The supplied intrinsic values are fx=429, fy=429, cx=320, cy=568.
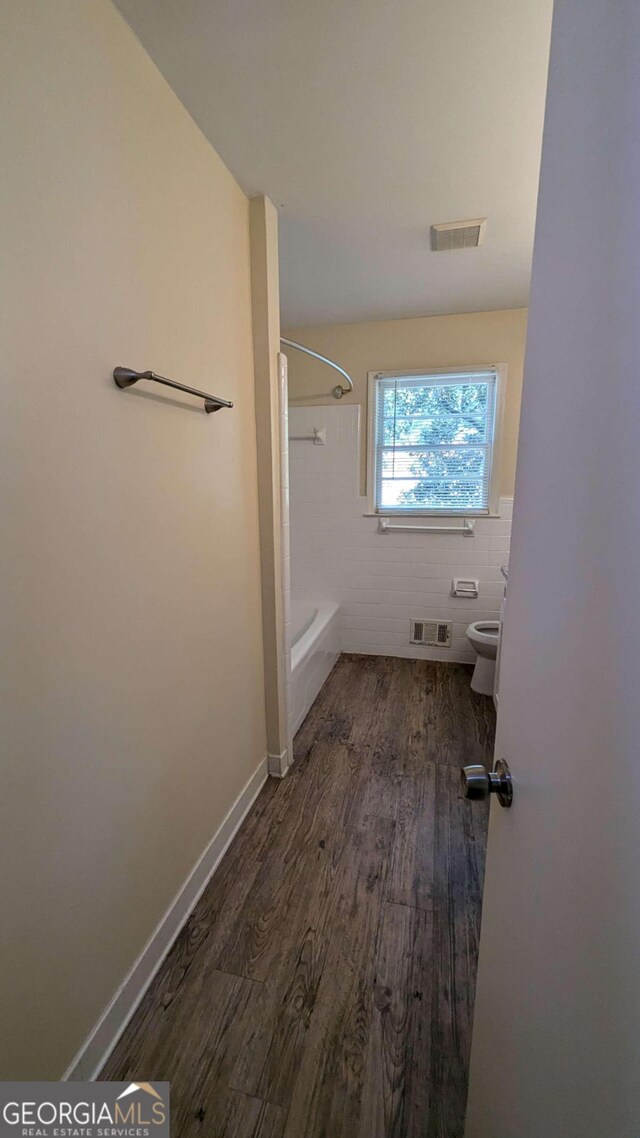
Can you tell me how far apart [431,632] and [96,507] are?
9.03 feet

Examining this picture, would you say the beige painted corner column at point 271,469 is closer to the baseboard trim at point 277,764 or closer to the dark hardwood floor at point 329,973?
the baseboard trim at point 277,764

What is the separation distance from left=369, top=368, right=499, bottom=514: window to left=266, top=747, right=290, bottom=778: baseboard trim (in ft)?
6.23

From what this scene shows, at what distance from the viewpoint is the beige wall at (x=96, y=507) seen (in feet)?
2.59

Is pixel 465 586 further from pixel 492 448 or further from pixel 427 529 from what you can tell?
pixel 492 448

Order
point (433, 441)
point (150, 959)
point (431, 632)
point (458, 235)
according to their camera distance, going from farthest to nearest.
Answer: point (431, 632)
point (433, 441)
point (458, 235)
point (150, 959)

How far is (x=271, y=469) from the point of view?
5.82 ft

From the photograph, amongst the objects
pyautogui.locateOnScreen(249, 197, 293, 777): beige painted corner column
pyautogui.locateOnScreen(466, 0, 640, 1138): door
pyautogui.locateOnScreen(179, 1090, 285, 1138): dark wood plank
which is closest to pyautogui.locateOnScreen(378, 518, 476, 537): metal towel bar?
pyautogui.locateOnScreen(249, 197, 293, 777): beige painted corner column

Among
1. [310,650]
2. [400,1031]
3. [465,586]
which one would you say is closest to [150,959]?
[400,1031]

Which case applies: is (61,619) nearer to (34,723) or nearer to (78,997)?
(34,723)

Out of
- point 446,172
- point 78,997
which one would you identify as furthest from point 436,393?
point 78,997

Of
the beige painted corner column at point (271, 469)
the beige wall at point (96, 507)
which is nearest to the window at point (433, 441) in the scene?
the beige painted corner column at point (271, 469)

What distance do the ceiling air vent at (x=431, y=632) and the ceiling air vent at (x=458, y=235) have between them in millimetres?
2286

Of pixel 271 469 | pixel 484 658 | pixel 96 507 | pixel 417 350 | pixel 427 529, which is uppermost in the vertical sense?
pixel 417 350

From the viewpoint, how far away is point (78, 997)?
0.96 metres
